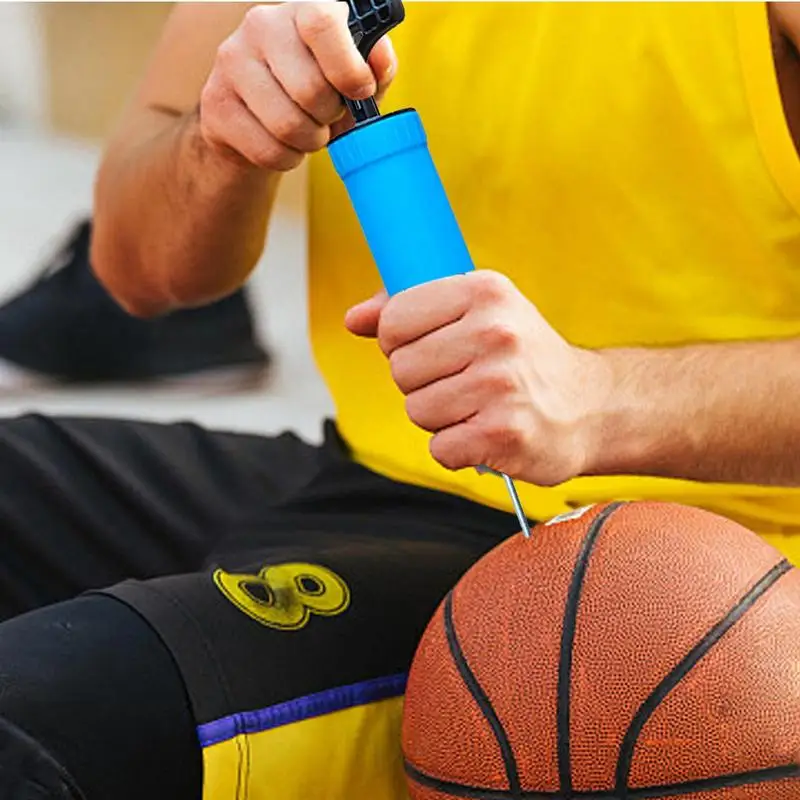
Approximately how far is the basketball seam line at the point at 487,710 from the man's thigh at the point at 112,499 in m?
0.40

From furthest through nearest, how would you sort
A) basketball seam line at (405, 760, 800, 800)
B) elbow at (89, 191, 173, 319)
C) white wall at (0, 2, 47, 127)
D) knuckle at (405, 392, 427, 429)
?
white wall at (0, 2, 47, 127), elbow at (89, 191, 173, 319), knuckle at (405, 392, 427, 429), basketball seam line at (405, 760, 800, 800)

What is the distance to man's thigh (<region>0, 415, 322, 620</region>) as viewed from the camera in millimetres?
1146

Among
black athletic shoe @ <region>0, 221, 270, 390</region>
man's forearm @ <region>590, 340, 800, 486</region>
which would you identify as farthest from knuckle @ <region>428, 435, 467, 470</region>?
Answer: black athletic shoe @ <region>0, 221, 270, 390</region>

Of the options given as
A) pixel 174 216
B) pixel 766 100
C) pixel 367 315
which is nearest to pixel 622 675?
pixel 367 315

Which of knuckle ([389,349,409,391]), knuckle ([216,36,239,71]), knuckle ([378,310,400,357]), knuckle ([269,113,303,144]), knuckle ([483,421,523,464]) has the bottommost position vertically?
knuckle ([483,421,523,464])

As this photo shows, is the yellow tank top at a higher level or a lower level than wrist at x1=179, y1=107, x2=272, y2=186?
lower

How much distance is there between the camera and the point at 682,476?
0.96 m

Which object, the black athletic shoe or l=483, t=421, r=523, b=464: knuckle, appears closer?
l=483, t=421, r=523, b=464: knuckle

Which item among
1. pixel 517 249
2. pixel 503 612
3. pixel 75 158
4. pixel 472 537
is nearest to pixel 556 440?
pixel 503 612

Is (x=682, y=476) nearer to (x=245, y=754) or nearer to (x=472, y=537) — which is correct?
(x=472, y=537)

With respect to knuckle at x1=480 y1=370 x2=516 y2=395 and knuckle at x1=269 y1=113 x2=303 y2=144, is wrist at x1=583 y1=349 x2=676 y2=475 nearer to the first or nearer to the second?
knuckle at x1=480 y1=370 x2=516 y2=395

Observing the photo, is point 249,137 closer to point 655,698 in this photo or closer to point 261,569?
point 261,569

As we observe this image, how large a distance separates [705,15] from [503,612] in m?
0.52

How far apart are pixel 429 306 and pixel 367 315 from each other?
6cm
